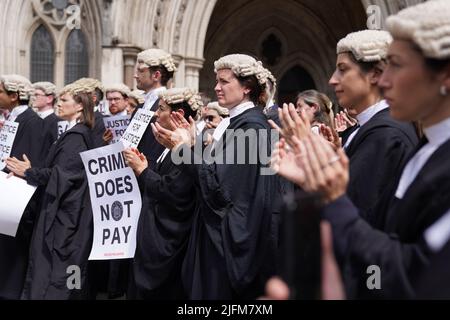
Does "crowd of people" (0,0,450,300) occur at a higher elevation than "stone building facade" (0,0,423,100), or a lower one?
lower

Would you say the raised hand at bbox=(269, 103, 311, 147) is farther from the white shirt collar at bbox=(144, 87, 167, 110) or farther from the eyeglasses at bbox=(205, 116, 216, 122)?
the eyeglasses at bbox=(205, 116, 216, 122)

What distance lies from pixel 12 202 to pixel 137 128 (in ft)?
4.06

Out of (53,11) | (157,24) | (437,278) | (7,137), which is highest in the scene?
(53,11)

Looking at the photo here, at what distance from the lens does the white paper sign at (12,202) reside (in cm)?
586

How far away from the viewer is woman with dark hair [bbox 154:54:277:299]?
439cm

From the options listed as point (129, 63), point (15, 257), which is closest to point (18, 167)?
point (15, 257)

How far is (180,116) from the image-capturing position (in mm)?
4637

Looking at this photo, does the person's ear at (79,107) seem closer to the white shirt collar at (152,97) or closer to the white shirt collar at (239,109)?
the white shirt collar at (152,97)

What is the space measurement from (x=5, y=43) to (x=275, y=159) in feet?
39.0

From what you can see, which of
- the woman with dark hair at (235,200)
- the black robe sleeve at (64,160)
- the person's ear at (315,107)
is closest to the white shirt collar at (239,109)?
the woman with dark hair at (235,200)

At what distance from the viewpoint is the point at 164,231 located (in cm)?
492

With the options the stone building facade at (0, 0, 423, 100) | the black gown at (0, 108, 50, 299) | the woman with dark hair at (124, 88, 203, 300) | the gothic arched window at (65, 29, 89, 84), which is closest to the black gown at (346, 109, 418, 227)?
the woman with dark hair at (124, 88, 203, 300)

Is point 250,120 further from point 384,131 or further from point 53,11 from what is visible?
point 53,11
